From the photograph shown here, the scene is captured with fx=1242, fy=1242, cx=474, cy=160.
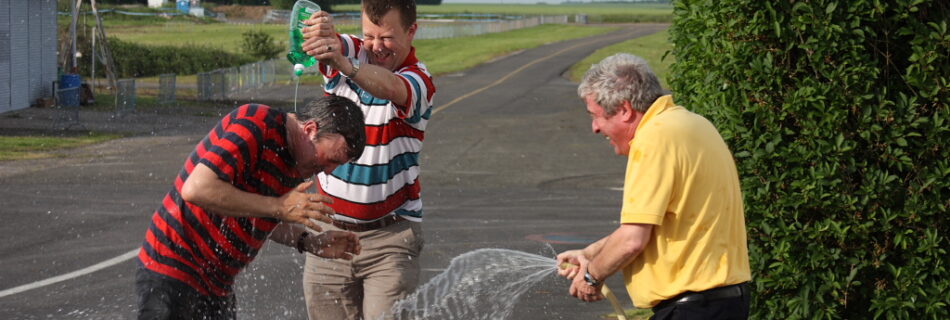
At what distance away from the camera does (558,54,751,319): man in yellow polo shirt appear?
449cm

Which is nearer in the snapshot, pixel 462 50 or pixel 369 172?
pixel 369 172

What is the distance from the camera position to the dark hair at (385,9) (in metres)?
5.23

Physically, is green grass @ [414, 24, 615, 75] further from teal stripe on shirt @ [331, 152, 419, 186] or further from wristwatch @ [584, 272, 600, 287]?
wristwatch @ [584, 272, 600, 287]

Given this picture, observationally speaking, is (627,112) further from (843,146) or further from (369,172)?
(843,146)

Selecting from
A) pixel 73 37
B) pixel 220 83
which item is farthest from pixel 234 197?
pixel 220 83

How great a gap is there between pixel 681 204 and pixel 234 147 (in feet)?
5.34

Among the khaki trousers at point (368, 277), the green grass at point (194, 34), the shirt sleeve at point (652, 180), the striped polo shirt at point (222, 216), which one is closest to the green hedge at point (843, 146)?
the khaki trousers at point (368, 277)

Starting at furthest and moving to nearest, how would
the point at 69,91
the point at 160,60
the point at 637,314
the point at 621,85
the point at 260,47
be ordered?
the point at 260,47 < the point at 160,60 < the point at 69,91 < the point at 637,314 < the point at 621,85

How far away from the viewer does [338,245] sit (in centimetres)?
520

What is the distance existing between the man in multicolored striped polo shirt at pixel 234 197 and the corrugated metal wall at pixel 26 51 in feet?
85.5

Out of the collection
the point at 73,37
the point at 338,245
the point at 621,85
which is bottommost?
the point at 338,245

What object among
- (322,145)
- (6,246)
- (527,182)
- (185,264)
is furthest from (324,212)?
(527,182)

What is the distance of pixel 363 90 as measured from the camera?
208 inches

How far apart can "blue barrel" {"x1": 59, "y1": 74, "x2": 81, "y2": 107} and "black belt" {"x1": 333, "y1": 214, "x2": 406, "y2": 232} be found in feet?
86.6
